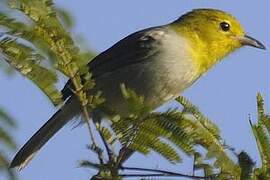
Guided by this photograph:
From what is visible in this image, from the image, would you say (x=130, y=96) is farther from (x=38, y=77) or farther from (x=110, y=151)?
(x=38, y=77)

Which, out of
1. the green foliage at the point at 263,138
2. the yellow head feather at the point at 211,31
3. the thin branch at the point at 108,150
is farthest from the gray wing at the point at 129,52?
the green foliage at the point at 263,138

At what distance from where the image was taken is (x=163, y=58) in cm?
588

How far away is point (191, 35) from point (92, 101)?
3533 millimetres

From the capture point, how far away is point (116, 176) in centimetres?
306

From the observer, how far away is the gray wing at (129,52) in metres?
5.91

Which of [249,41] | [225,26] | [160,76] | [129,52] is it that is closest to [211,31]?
[225,26]

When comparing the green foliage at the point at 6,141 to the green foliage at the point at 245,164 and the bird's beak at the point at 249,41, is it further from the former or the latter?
the bird's beak at the point at 249,41

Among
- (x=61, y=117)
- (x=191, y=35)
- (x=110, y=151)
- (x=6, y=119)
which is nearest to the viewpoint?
(x=110, y=151)

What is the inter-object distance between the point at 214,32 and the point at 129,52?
1134mm

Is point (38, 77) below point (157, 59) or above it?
above

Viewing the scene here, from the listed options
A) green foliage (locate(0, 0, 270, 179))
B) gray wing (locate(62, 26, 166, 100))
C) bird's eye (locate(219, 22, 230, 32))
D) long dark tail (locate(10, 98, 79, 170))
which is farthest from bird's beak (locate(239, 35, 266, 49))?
green foliage (locate(0, 0, 270, 179))

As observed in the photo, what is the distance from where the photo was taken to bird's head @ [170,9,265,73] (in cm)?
660

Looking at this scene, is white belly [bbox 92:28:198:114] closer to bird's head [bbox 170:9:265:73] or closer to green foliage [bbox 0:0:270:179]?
bird's head [bbox 170:9:265:73]

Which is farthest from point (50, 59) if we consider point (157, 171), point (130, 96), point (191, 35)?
point (191, 35)
